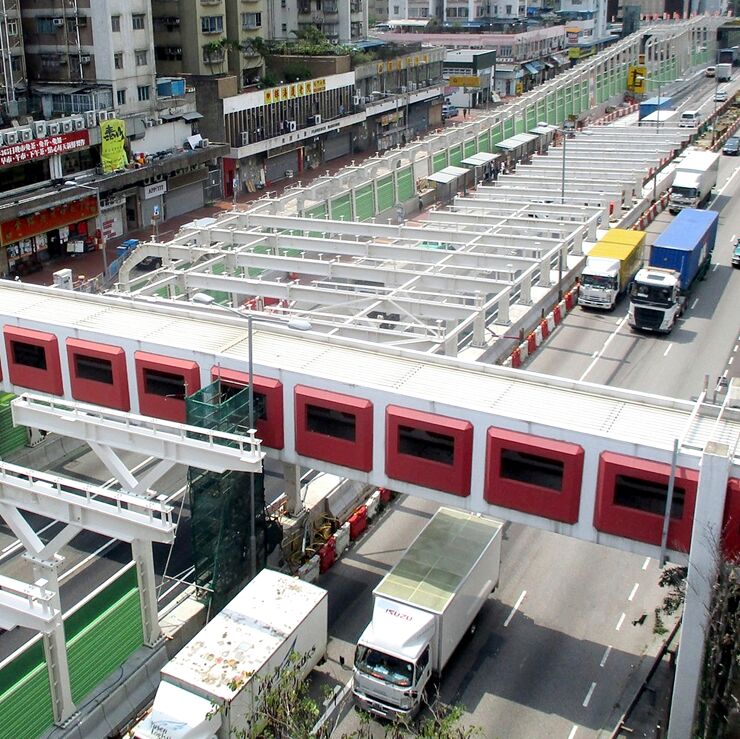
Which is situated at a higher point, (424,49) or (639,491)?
(424,49)

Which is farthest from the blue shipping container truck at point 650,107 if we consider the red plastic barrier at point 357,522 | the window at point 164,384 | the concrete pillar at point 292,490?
the window at point 164,384

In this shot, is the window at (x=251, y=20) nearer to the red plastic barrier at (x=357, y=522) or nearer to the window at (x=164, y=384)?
the window at (x=164, y=384)

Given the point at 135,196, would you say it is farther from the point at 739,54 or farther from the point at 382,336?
the point at 739,54

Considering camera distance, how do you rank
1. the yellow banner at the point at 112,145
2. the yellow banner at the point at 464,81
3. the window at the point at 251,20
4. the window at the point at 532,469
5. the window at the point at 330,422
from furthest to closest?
1. the yellow banner at the point at 464,81
2. the window at the point at 251,20
3. the yellow banner at the point at 112,145
4. the window at the point at 330,422
5. the window at the point at 532,469

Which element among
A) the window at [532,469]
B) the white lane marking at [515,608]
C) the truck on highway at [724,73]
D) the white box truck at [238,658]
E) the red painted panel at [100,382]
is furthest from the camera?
the truck on highway at [724,73]

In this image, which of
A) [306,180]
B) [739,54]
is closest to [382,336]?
[306,180]

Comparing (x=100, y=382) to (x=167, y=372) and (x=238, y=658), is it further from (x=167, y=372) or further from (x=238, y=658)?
(x=238, y=658)

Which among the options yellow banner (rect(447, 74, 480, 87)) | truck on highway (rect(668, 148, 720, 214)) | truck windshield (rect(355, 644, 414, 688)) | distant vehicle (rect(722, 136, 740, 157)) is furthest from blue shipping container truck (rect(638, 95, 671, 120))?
truck windshield (rect(355, 644, 414, 688))
